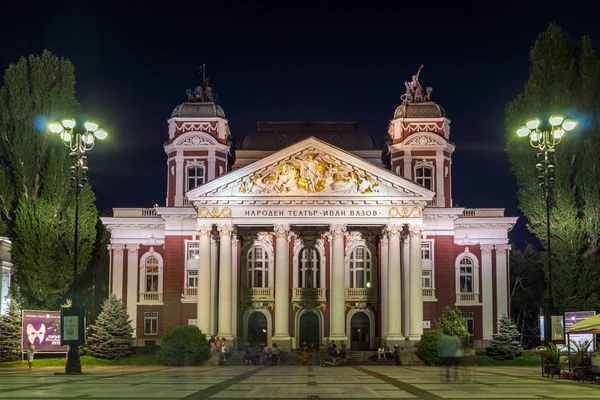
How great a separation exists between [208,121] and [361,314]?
19.9m

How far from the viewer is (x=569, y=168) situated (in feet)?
166

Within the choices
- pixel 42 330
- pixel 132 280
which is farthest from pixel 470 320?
pixel 42 330

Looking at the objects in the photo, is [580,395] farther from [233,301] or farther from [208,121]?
[208,121]

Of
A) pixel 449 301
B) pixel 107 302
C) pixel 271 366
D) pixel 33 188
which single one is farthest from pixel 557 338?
pixel 33 188

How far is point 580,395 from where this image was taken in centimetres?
2434

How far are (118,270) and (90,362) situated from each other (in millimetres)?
14814

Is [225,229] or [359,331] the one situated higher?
[225,229]

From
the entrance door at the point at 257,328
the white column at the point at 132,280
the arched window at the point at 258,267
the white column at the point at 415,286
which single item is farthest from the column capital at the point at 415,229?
the white column at the point at 132,280

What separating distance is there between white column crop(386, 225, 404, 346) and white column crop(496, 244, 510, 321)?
38.8ft

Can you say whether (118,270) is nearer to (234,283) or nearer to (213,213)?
(234,283)

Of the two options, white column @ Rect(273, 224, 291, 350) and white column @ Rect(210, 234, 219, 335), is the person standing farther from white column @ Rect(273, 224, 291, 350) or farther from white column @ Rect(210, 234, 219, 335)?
white column @ Rect(273, 224, 291, 350)

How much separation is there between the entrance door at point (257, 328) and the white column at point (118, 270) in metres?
10.7

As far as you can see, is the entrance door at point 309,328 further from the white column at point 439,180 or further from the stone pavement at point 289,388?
the stone pavement at point 289,388

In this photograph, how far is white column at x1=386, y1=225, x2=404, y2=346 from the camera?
54.6 metres
